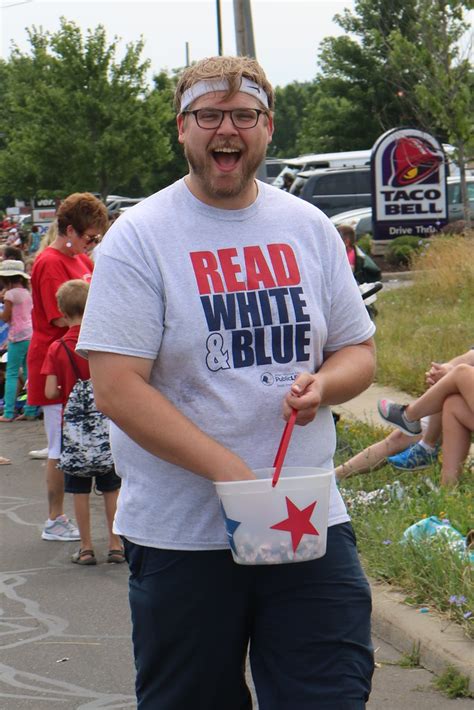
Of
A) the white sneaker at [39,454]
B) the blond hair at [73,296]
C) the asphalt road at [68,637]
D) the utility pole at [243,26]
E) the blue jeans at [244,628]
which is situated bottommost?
the white sneaker at [39,454]

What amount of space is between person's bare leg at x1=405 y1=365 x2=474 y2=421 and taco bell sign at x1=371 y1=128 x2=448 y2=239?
623 inches

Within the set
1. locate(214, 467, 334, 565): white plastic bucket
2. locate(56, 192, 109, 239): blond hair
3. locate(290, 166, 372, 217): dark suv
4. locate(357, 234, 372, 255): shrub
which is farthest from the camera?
locate(290, 166, 372, 217): dark suv

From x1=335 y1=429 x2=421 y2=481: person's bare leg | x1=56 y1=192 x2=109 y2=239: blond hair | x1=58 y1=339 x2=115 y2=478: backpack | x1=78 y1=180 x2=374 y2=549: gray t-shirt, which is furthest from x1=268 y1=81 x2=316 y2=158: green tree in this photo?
x1=78 y1=180 x2=374 y2=549: gray t-shirt

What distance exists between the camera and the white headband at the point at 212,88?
2828mm

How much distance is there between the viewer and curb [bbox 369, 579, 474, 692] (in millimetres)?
4441

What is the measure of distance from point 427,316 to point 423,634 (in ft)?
32.1

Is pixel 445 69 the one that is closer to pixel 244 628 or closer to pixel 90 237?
pixel 90 237

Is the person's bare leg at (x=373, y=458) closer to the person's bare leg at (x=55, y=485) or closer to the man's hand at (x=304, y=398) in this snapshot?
the person's bare leg at (x=55, y=485)

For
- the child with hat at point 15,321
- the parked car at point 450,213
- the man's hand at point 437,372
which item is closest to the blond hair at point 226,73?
the man's hand at point 437,372

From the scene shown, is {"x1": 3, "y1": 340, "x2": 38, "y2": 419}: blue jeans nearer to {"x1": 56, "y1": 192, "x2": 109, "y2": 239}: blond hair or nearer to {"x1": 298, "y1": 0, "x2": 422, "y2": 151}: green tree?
{"x1": 56, "y1": 192, "x2": 109, "y2": 239}: blond hair

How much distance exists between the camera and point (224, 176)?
283 centimetres

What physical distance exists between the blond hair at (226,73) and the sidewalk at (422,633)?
2.38 metres

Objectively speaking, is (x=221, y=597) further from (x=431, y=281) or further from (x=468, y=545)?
(x=431, y=281)

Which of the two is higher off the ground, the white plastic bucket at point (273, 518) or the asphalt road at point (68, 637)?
the white plastic bucket at point (273, 518)
